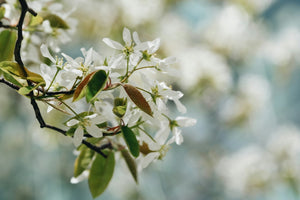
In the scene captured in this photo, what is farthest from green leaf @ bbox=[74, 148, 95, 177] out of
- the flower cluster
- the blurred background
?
the blurred background

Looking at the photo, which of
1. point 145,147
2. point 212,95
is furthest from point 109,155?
point 212,95

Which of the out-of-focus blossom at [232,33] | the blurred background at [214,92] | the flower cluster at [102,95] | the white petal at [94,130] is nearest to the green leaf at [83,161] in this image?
the flower cluster at [102,95]

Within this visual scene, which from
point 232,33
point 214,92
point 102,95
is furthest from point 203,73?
point 102,95

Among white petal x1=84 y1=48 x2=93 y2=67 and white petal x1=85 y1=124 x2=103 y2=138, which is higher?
white petal x1=84 y1=48 x2=93 y2=67

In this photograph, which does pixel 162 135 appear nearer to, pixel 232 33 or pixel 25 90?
pixel 25 90

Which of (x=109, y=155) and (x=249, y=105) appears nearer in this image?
(x=109, y=155)

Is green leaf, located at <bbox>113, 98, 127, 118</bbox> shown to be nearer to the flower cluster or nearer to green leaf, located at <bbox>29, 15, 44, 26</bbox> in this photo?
the flower cluster

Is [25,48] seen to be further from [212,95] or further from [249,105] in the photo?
[249,105]
